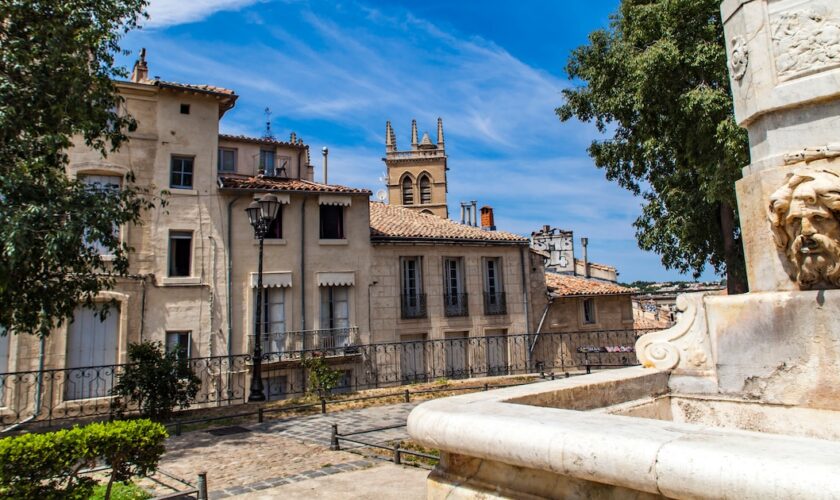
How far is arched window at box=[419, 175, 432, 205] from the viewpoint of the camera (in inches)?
2454

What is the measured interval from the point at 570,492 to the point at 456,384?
12.2 metres

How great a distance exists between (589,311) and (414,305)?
10.1m

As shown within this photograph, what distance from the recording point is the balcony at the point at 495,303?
24406mm

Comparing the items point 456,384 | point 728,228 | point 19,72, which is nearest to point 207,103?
point 19,72

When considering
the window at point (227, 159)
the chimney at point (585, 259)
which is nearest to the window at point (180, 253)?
the window at point (227, 159)

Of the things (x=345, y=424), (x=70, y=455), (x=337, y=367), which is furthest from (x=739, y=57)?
(x=337, y=367)

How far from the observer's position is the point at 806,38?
3646mm

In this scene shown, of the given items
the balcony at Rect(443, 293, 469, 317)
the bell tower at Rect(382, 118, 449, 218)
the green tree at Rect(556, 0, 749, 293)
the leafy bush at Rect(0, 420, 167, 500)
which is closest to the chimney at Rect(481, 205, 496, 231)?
the balcony at Rect(443, 293, 469, 317)

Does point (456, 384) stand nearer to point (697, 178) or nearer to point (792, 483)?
point (697, 178)

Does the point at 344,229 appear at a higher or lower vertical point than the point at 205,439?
higher

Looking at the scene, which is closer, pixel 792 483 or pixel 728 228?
pixel 792 483

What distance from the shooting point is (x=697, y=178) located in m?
15.7

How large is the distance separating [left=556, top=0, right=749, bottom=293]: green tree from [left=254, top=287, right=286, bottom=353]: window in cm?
1231

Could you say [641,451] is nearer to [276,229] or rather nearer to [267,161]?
[276,229]
